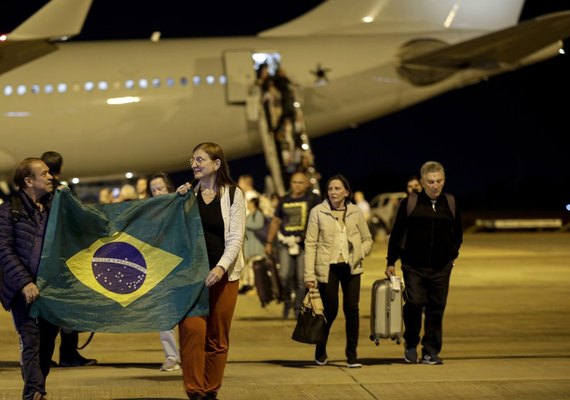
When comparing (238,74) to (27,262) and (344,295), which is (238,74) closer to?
(344,295)

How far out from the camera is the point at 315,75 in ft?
81.3

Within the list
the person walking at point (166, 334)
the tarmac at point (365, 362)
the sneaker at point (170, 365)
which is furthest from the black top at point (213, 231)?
the sneaker at point (170, 365)

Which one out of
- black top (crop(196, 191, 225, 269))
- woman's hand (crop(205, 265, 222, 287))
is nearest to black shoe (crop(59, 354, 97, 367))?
black top (crop(196, 191, 225, 269))

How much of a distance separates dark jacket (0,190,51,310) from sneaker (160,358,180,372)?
2304 millimetres

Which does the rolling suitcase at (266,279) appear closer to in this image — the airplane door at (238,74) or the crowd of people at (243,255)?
the crowd of people at (243,255)

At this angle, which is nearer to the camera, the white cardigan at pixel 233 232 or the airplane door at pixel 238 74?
the white cardigan at pixel 233 232

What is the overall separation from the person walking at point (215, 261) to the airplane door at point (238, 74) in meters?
16.8

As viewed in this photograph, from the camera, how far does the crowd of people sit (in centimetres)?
756

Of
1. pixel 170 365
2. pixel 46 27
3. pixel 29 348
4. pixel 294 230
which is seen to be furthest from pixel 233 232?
pixel 46 27

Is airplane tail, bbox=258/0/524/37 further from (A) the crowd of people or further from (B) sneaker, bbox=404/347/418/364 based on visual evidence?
(B) sneaker, bbox=404/347/418/364

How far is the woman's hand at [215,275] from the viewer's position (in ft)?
24.4

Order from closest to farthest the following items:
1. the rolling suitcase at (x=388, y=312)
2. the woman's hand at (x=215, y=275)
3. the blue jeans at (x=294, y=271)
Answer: the woman's hand at (x=215, y=275) < the rolling suitcase at (x=388, y=312) < the blue jeans at (x=294, y=271)

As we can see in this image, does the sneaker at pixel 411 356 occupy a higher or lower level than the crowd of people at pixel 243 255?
lower

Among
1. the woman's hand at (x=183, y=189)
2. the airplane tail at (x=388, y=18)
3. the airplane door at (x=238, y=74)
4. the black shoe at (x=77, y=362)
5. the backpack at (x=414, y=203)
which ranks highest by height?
the airplane tail at (x=388, y=18)
